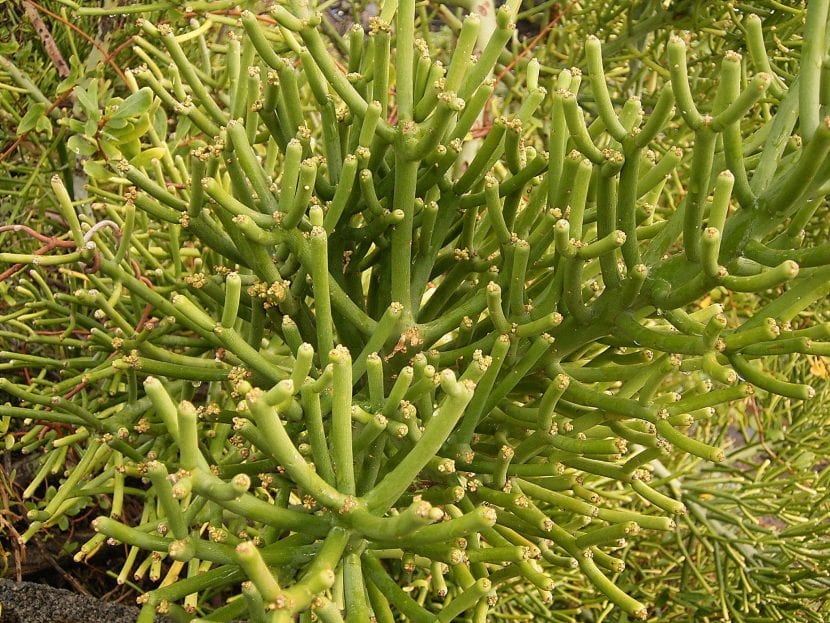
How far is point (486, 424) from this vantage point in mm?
654

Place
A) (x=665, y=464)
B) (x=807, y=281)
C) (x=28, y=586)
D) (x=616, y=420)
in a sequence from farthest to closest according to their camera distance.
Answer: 1. (x=665, y=464)
2. (x=28, y=586)
3. (x=616, y=420)
4. (x=807, y=281)

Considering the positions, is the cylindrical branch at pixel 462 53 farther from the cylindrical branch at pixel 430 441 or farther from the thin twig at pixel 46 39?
the thin twig at pixel 46 39

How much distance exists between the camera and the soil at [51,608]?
77 cm

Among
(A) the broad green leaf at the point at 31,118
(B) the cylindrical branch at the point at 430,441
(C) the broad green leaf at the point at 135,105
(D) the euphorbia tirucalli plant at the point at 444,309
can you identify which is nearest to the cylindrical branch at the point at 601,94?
(D) the euphorbia tirucalli plant at the point at 444,309

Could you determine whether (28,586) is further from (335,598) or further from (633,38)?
(633,38)

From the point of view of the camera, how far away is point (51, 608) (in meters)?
0.80

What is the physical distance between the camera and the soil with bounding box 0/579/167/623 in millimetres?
771

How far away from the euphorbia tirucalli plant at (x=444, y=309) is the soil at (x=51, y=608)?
0.75 ft

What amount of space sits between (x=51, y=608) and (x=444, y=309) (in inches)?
21.6

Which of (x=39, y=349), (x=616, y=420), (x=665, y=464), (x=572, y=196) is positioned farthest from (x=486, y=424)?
(x=665, y=464)

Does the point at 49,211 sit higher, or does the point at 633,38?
the point at 633,38

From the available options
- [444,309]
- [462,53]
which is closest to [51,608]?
[444,309]

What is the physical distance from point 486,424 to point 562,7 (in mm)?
987

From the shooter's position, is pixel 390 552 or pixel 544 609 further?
pixel 544 609
